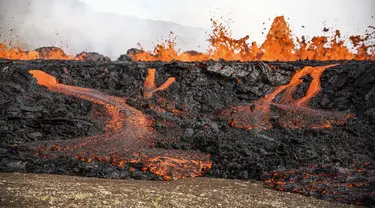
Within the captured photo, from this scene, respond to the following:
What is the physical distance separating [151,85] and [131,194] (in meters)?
20.6

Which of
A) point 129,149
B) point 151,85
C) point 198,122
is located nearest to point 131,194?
point 129,149

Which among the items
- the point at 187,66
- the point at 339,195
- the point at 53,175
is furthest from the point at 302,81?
the point at 53,175

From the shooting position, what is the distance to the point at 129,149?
21.5m

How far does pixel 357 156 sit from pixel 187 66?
16.8 meters

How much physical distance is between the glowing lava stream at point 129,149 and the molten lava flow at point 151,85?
3.21 m

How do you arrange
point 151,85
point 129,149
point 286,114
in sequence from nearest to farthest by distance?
point 129,149 → point 286,114 → point 151,85

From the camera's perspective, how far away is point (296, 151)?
2078 cm

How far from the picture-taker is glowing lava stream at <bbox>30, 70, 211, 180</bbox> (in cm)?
1912

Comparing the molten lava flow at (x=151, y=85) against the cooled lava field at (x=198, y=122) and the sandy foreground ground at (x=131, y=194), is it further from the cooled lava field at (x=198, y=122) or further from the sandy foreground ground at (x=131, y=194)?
the sandy foreground ground at (x=131, y=194)

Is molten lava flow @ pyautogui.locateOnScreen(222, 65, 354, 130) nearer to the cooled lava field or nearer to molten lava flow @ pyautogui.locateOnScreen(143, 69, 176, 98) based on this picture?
the cooled lava field

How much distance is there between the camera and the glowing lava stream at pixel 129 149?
62.7 feet

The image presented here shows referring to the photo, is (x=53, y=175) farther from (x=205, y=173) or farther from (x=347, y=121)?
(x=347, y=121)

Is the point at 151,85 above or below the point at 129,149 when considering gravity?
above

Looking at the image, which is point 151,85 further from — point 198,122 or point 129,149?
point 129,149
